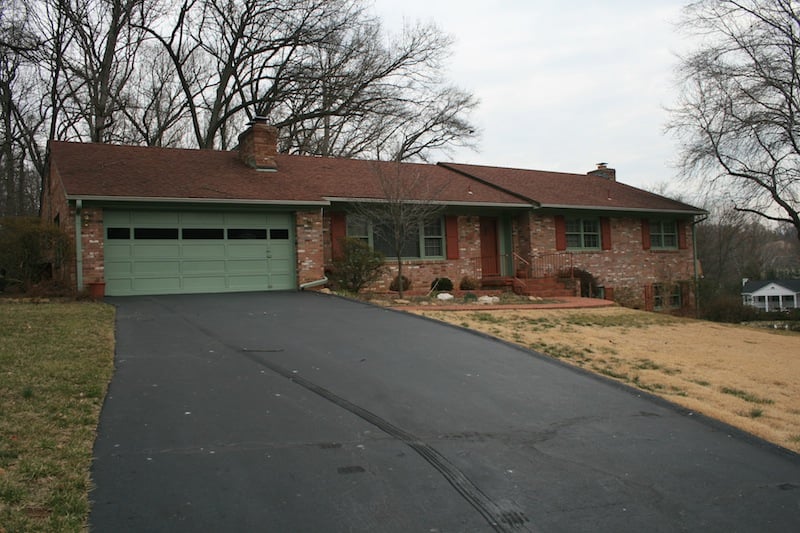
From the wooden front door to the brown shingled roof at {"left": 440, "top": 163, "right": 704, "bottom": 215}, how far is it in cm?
146

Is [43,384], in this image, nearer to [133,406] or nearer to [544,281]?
[133,406]

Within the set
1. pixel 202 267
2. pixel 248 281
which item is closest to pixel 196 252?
pixel 202 267

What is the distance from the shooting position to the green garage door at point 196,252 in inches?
590

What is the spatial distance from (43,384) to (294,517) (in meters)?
3.74

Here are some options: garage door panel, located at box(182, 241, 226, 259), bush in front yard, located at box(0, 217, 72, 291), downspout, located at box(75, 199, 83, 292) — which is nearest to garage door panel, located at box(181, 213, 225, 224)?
garage door panel, located at box(182, 241, 226, 259)

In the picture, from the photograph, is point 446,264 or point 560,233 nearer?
point 446,264

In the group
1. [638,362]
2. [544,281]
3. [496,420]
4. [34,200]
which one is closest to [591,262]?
[544,281]

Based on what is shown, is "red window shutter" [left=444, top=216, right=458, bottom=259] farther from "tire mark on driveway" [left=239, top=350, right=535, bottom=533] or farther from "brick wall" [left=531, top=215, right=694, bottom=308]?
"tire mark on driveway" [left=239, top=350, right=535, bottom=533]

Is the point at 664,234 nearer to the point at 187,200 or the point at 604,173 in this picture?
the point at 604,173

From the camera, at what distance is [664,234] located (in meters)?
24.4

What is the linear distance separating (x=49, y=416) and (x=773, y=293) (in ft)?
166

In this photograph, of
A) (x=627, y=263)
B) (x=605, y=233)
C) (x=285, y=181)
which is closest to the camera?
(x=285, y=181)

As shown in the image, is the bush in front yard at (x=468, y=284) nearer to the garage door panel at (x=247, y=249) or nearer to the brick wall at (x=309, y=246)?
the brick wall at (x=309, y=246)

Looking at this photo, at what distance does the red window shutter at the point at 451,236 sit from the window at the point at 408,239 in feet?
0.42
